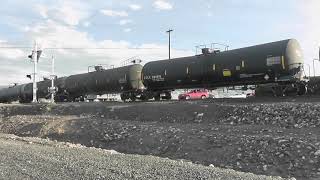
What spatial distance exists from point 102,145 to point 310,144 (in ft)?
37.2

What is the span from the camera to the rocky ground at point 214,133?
15.0m

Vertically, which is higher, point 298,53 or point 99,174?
point 298,53

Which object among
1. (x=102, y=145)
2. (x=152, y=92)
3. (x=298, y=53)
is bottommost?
(x=102, y=145)

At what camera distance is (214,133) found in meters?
19.4

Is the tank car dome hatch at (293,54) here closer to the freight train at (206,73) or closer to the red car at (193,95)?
the freight train at (206,73)

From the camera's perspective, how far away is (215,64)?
104 ft

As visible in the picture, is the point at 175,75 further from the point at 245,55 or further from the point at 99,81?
the point at 99,81

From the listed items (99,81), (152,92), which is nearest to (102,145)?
(152,92)

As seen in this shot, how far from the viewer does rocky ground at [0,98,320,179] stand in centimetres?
1505

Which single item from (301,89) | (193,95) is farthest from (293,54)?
(193,95)

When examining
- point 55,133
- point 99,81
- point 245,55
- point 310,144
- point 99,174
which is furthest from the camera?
point 99,81

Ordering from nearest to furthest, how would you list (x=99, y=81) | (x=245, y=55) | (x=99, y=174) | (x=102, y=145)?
(x=99, y=174)
(x=102, y=145)
(x=245, y=55)
(x=99, y=81)

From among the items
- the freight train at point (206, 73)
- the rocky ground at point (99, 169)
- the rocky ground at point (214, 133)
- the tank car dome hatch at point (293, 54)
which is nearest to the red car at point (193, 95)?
the freight train at point (206, 73)

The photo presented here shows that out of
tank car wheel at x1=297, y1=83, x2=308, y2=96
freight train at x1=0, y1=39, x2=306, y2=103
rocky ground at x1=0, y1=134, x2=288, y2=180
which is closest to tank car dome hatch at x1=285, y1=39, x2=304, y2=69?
freight train at x1=0, y1=39, x2=306, y2=103
